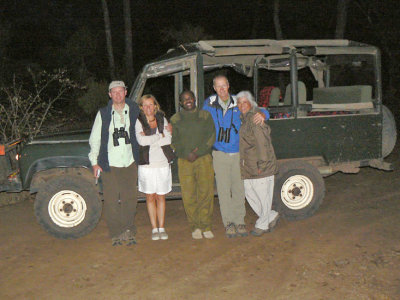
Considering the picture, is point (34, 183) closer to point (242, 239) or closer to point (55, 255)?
point (55, 255)

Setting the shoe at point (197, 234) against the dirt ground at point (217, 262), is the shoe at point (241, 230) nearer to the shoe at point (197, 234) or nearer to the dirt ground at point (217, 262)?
the dirt ground at point (217, 262)

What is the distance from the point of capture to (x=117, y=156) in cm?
534

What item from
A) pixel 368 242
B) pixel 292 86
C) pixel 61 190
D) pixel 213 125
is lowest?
pixel 368 242

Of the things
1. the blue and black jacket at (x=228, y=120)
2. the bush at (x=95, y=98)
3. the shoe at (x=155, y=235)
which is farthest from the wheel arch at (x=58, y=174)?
the bush at (x=95, y=98)

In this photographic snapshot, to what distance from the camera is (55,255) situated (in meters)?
5.27

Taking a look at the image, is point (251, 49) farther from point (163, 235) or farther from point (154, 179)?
point (163, 235)

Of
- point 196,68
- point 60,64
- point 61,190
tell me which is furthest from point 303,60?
point 60,64

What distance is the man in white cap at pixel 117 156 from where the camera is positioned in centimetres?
530

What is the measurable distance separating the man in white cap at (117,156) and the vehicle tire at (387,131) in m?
3.94

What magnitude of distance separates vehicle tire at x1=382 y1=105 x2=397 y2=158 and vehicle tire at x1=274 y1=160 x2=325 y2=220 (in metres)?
1.53

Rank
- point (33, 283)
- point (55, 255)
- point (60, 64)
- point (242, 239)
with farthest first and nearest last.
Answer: point (60, 64), point (242, 239), point (55, 255), point (33, 283)

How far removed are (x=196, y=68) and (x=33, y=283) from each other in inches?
121

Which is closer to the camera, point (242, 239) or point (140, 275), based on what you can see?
point (140, 275)

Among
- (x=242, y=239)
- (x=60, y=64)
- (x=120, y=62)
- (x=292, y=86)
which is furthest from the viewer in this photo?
(x=120, y=62)
